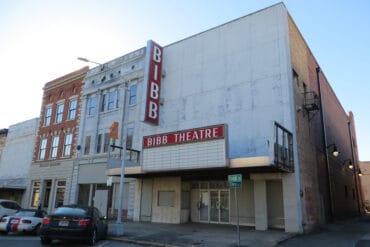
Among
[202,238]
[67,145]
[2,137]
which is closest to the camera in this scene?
[202,238]

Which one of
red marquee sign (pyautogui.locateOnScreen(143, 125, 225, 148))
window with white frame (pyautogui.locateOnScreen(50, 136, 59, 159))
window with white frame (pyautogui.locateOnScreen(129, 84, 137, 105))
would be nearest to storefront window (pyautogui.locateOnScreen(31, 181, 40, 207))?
window with white frame (pyautogui.locateOnScreen(50, 136, 59, 159))

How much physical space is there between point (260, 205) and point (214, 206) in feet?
13.3

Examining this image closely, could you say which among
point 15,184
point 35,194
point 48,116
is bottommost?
point 35,194

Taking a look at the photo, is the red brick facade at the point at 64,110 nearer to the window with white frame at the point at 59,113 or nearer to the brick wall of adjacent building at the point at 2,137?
the window with white frame at the point at 59,113

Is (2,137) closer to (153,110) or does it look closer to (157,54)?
(153,110)

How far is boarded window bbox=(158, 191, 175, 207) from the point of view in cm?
2120

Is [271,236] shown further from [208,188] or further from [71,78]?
[71,78]

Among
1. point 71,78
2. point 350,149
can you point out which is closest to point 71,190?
point 71,78

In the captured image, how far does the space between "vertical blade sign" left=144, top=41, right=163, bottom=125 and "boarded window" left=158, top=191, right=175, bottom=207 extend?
5.02m

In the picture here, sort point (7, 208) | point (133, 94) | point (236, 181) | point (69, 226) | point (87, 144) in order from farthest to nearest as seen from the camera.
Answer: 1. point (87, 144)
2. point (133, 94)
3. point (7, 208)
4. point (236, 181)
5. point (69, 226)

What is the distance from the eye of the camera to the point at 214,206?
67.3 ft

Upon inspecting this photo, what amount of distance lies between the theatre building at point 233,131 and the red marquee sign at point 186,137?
0.19ft

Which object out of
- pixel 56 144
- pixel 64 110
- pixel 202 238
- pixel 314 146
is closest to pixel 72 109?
pixel 64 110

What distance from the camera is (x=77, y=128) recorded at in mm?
28922
